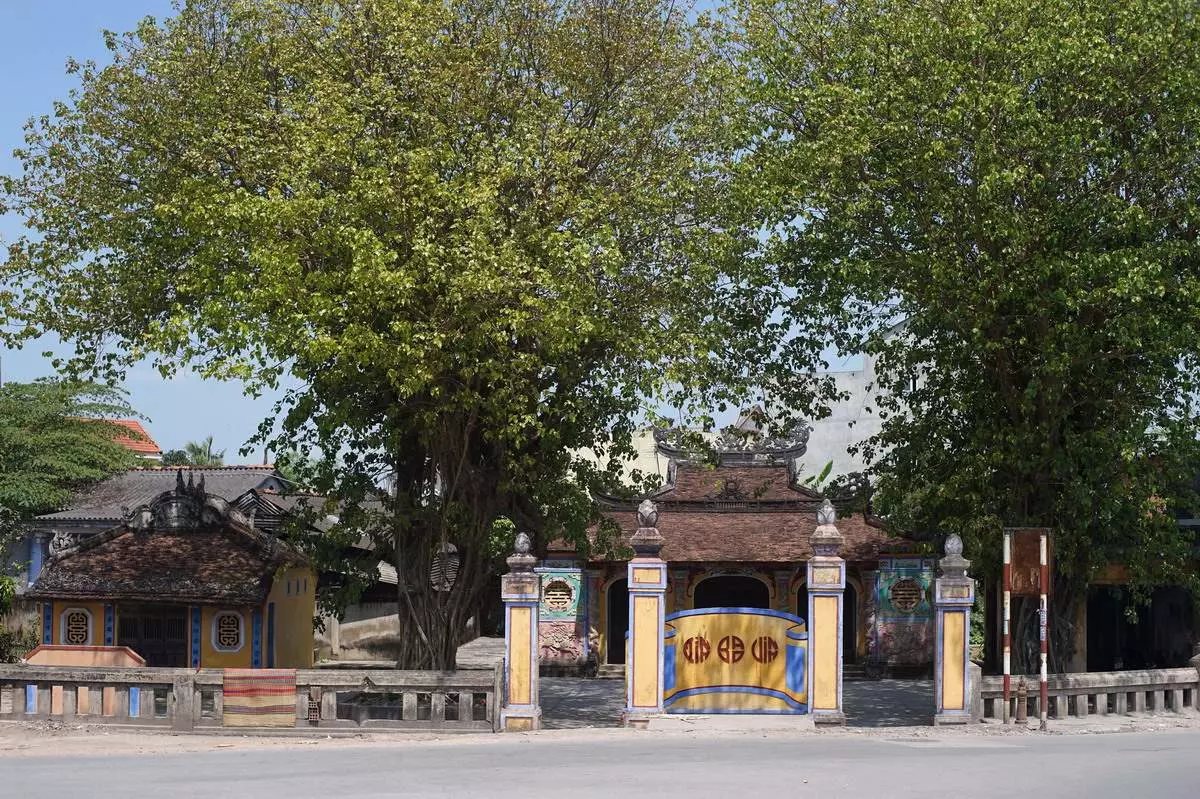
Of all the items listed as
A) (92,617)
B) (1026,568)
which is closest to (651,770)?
(1026,568)

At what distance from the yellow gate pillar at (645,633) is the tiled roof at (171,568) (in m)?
10.5

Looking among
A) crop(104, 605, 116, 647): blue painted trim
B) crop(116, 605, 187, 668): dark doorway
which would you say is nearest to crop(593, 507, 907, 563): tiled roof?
crop(116, 605, 187, 668): dark doorway

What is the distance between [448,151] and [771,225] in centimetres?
516

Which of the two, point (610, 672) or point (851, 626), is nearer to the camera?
point (610, 672)

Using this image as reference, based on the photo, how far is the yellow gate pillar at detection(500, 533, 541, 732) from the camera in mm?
18406

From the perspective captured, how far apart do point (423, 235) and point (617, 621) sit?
55.0 ft

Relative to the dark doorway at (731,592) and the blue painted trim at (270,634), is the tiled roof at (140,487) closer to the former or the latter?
the blue painted trim at (270,634)

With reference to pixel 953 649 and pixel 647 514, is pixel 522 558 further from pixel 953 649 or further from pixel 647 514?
pixel 953 649

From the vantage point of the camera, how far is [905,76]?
20.8 m

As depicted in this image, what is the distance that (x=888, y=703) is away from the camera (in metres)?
26.0

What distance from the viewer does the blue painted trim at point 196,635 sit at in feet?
90.8

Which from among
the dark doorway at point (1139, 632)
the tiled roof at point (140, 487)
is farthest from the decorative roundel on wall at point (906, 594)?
the tiled roof at point (140, 487)

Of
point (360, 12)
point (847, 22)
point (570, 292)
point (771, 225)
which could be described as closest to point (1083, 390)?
point (771, 225)

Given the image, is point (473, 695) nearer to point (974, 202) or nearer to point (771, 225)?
point (771, 225)
